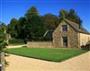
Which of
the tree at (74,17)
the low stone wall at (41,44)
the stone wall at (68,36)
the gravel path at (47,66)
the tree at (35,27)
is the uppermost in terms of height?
the tree at (74,17)

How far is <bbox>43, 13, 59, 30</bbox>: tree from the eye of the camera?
79506mm

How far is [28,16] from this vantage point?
71.4 m

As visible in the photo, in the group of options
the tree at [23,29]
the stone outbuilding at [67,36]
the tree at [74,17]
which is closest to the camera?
the stone outbuilding at [67,36]

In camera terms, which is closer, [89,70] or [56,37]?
[89,70]

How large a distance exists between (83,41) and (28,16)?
2546 centimetres

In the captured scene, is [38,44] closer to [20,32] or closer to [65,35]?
[65,35]

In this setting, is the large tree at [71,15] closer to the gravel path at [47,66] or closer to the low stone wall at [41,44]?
the low stone wall at [41,44]

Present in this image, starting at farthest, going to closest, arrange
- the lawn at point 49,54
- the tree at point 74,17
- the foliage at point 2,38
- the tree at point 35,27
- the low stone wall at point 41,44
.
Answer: the tree at point 74,17 < the tree at point 35,27 < the low stone wall at point 41,44 < the lawn at point 49,54 < the foliage at point 2,38

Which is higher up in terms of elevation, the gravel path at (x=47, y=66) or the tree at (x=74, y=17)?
the tree at (x=74, y=17)

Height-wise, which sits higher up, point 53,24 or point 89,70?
point 53,24

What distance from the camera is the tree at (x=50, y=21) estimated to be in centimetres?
7951

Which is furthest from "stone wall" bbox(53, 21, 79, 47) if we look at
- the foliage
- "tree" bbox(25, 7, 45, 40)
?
the foliage

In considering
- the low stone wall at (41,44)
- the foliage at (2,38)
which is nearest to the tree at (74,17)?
the low stone wall at (41,44)

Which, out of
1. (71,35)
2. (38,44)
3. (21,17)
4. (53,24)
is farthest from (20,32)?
(71,35)
